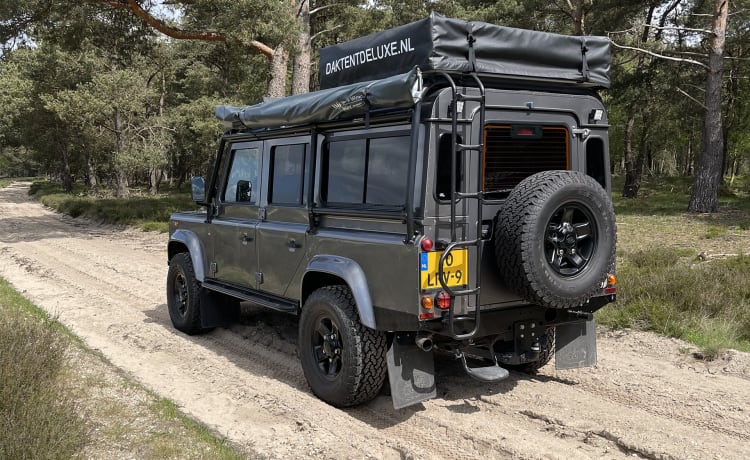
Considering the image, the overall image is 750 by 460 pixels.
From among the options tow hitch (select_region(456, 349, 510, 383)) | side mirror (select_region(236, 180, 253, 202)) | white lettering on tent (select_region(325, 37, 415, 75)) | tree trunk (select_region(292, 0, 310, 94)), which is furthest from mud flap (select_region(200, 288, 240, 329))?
tree trunk (select_region(292, 0, 310, 94))

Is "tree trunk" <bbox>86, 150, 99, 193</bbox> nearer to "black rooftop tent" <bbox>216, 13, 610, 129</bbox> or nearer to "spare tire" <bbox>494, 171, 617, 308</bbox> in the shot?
"black rooftop tent" <bbox>216, 13, 610, 129</bbox>

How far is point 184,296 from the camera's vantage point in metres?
7.49

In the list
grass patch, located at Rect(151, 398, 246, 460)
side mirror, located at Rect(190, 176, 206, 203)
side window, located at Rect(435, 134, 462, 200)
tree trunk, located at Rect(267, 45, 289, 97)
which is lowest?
grass patch, located at Rect(151, 398, 246, 460)

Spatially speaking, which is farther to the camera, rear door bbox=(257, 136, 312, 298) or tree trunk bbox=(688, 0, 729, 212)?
tree trunk bbox=(688, 0, 729, 212)

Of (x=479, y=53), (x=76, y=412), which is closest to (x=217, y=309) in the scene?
(x=76, y=412)

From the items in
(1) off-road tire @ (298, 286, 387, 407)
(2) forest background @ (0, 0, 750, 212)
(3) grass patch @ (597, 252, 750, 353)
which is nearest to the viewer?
(1) off-road tire @ (298, 286, 387, 407)

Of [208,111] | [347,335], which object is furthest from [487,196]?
[208,111]

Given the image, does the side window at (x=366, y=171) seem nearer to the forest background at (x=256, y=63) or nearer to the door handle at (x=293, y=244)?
the door handle at (x=293, y=244)

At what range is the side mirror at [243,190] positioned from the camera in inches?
254

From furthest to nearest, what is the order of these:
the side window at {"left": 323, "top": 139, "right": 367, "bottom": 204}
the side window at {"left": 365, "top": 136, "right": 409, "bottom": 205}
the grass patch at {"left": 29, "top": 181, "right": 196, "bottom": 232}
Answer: the grass patch at {"left": 29, "top": 181, "right": 196, "bottom": 232} → the side window at {"left": 323, "top": 139, "right": 367, "bottom": 204} → the side window at {"left": 365, "top": 136, "right": 409, "bottom": 205}

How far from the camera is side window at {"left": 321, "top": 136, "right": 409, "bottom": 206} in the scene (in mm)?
4633

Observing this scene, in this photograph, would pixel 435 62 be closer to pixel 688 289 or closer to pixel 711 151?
pixel 688 289

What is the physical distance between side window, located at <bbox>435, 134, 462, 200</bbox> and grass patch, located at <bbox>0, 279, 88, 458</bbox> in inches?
112

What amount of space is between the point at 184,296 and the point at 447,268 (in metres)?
4.21
